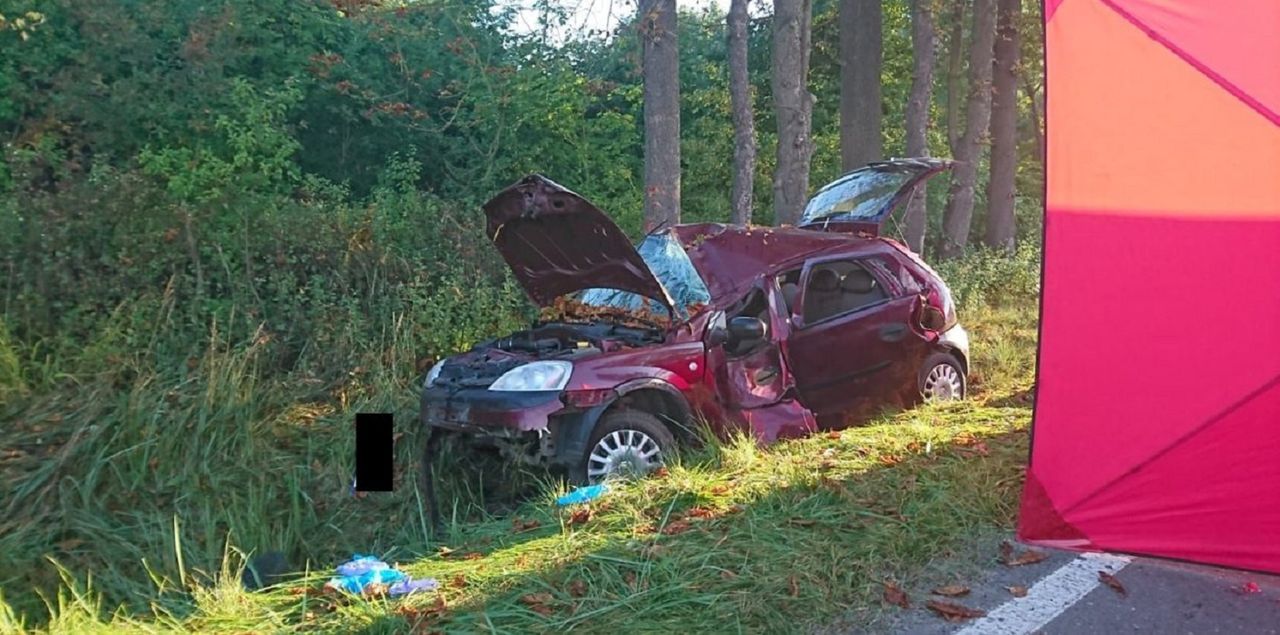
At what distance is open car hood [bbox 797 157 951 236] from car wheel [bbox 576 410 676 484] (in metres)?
2.92

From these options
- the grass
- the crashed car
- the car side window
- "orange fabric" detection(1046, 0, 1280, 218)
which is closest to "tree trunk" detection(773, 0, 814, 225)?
the crashed car

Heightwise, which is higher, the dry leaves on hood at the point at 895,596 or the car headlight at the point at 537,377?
the car headlight at the point at 537,377

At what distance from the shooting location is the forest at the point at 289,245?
5.60m

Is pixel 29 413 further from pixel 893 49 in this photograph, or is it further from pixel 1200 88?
pixel 893 49

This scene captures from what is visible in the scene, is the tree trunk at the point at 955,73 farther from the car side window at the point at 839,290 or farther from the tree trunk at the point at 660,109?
the car side window at the point at 839,290

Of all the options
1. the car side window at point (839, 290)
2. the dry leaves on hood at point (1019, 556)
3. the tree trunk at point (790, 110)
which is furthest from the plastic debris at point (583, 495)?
the tree trunk at point (790, 110)

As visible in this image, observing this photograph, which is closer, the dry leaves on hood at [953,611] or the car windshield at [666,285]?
the dry leaves on hood at [953,611]

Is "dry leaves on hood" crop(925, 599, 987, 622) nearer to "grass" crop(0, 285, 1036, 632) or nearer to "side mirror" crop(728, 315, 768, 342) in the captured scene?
"grass" crop(0, 285, 1036, 632)

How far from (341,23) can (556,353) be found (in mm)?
10722

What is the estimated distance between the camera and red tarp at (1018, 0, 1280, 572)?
3836 millimetres

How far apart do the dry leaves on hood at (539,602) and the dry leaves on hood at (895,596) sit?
139 centimetres

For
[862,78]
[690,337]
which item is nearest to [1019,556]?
[690,337]

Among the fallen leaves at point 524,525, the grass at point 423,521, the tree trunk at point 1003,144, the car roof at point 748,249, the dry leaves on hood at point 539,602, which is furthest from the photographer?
the tree trunk at point 1003,144

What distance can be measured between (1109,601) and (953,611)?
28.3 inches
